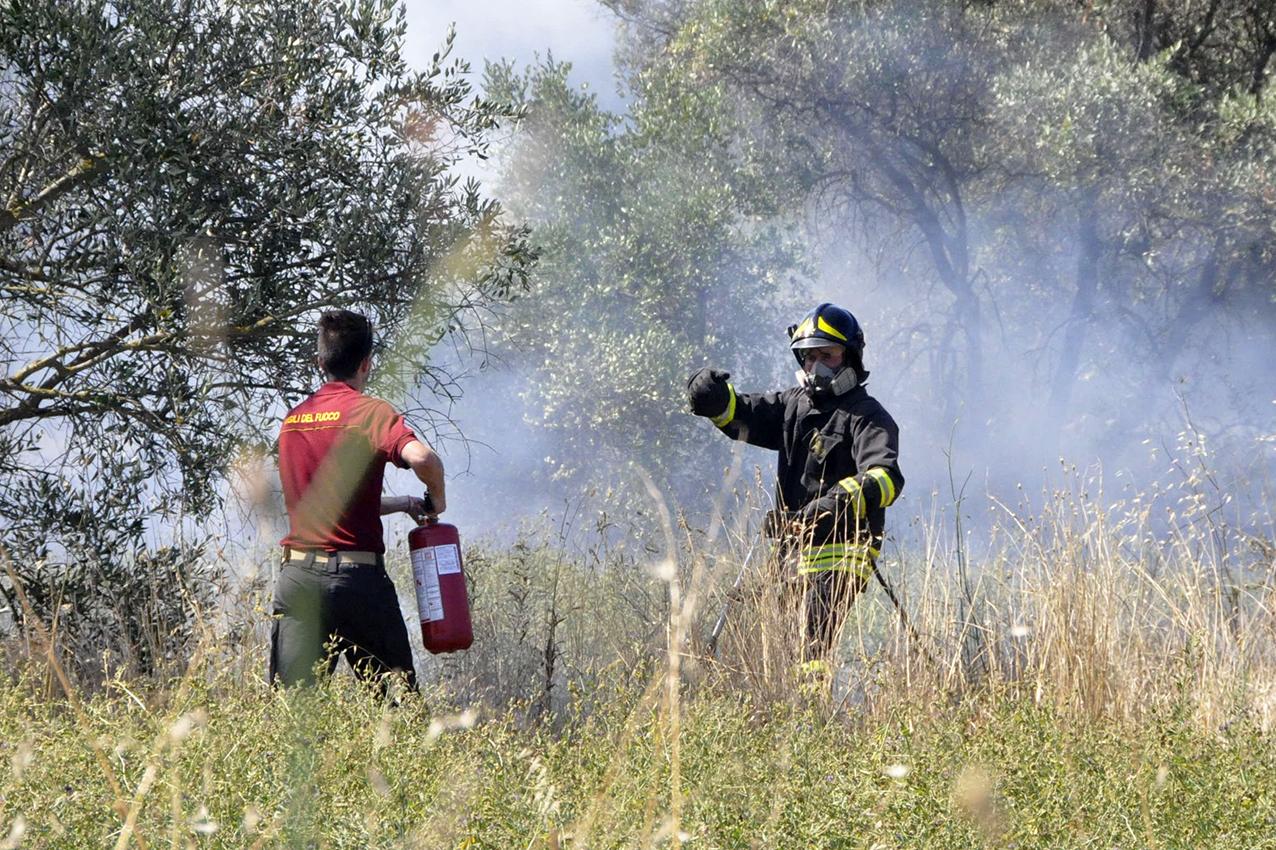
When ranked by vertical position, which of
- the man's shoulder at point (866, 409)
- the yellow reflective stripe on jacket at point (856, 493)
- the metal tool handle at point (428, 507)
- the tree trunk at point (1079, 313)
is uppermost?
the tree trunk at point (1079, 313)

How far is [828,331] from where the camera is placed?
5.00 m

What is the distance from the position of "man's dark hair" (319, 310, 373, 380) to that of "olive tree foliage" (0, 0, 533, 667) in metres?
1.10

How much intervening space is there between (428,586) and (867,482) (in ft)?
5.33

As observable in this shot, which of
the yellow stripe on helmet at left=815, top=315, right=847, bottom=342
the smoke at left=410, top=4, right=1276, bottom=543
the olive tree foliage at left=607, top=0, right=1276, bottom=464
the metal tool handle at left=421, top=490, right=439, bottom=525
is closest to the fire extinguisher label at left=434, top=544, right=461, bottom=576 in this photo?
the metal tool handle at left=421, top=490, right=439, bottom=525

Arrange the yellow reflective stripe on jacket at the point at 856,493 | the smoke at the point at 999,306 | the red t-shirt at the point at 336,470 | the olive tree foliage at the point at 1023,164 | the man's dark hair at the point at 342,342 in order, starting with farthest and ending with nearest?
the smoke at the point at 999,306 < the olive tree foliage at the point at 1023,164 < the yellow reflective stripe on jacket at the point at 856,493 < the man's dark hair at the point at 342,342 < the red t-shirt at the point at 336,470

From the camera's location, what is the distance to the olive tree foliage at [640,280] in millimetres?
16891

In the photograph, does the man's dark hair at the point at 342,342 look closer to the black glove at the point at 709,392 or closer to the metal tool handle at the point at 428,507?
the metal tool handle at the point at 428,507

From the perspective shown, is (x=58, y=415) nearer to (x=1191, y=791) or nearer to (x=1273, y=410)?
(x=1191, y=791)

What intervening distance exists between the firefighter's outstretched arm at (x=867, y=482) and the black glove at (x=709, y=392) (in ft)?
1.85

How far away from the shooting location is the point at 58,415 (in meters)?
5.40

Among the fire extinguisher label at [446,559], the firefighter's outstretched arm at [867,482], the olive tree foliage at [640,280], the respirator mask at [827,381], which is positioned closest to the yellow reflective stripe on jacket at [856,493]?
the firefighter's outstretched arm at [867,482]

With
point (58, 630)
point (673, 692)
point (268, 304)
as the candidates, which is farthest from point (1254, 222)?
point (673, 692)

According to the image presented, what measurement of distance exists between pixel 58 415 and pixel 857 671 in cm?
351

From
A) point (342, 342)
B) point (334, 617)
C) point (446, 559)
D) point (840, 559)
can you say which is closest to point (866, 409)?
point (840, 559)
